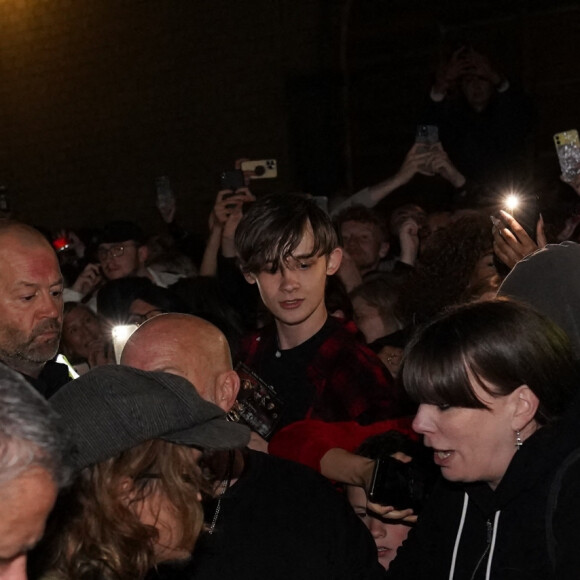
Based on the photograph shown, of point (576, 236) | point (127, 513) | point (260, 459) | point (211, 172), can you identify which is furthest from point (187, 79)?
point (127, 513)

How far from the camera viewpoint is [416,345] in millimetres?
2406

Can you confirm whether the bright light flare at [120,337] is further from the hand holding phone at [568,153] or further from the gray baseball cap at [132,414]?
the hand holding phone at [568,153]

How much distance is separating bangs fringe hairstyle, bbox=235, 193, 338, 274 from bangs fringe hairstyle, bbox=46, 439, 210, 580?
164 cm

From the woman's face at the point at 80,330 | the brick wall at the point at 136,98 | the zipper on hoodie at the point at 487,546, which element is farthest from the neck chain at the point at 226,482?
the brick wall at the point at 136,98

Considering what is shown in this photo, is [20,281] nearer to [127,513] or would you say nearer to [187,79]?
[127,513]

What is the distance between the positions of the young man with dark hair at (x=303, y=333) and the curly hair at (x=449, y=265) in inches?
19.2

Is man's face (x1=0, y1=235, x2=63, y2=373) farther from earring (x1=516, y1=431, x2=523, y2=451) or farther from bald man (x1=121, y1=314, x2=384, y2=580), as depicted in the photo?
earring (x1=516, y1=431, x2=523, y2=451)

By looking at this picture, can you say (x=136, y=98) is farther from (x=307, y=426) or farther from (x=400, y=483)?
(x=400, y=483)

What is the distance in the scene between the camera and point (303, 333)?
3562mm

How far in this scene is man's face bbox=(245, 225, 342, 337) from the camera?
353cm

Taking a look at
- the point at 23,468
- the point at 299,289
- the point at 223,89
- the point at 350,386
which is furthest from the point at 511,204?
the point at 223,89

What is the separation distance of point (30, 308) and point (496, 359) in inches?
80.5

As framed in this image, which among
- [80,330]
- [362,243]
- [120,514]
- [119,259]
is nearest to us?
[120,514]

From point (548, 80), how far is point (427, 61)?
1.12 m
